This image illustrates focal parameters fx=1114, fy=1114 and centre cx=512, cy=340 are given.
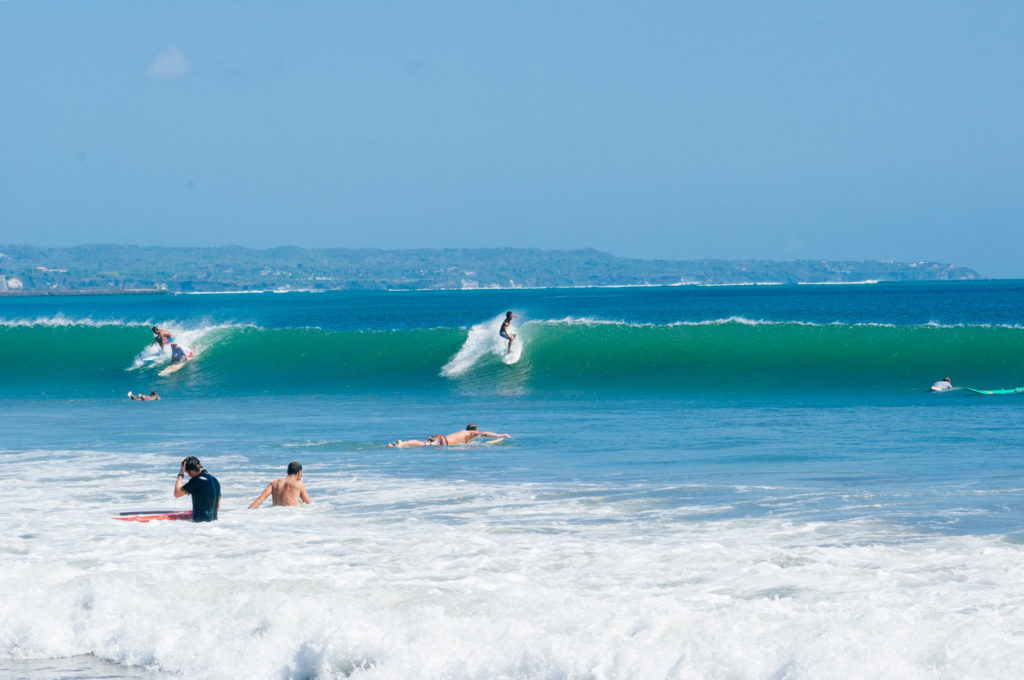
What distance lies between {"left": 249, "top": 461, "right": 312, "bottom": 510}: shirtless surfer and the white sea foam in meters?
0.58

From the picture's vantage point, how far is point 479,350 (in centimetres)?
3189

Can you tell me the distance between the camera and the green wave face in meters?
27.4

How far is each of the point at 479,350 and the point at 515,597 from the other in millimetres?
24844

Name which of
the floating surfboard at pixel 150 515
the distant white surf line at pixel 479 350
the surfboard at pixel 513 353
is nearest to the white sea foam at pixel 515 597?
the floating surfboard at pixel 150 515

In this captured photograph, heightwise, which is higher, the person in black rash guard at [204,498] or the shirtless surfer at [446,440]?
the person in black rash guard at [204,498]

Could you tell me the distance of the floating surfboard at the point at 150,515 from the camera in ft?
33.2

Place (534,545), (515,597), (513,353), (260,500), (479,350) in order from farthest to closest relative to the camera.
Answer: (479,350), (513,353), (260,500), (534,545), (515,597)

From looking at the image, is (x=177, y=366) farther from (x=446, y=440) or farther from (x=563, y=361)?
(x=446, y=440)

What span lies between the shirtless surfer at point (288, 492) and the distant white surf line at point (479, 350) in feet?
60.1

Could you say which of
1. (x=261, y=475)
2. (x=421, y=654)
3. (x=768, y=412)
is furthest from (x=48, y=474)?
(x=768, y=412)

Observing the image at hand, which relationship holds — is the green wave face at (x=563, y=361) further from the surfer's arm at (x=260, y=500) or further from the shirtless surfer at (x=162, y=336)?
the surfer's arm at (x=260, y=500)

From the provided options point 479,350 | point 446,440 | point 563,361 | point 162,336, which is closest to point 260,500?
point 446,440

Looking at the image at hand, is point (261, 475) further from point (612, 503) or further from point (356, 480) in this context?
point (612, 503)

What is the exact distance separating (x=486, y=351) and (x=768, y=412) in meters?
12.8
